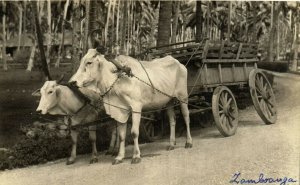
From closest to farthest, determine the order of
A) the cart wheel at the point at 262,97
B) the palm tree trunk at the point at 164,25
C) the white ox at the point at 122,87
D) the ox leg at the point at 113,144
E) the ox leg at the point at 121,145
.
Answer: the white ox at the point at 122,87 < the ox leg at the point at 121,145 < the ox leg at the point at 113,144 < the cart wheel at the point at 262,97 < the palm tree trunk at the point at 164,25

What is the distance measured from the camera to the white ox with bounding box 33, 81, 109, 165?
32.7 ft

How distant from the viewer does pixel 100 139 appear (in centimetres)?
1252

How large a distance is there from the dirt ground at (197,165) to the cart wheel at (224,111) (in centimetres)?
23

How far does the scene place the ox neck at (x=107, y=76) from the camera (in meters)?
9.82

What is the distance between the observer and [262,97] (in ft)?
44.1

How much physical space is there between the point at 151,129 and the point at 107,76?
3640 millimetres

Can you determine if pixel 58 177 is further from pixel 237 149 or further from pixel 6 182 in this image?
pixel 237 149

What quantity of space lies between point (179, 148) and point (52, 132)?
354 centimetres

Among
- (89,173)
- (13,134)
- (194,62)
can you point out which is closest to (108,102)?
(89,173)

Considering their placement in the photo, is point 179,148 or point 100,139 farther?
point 100,139

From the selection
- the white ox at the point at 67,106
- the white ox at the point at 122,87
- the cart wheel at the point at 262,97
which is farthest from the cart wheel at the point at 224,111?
the white ox at the point at 67,106

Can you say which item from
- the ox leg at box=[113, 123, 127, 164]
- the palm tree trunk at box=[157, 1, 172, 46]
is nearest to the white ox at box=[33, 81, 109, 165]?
the ox leg at box=[113, 123, 127, 164]

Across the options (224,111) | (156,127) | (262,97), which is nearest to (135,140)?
(224,111)

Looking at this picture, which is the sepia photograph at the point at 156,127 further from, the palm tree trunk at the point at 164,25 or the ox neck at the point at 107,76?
the palm tree trunk at the point at 164,25
